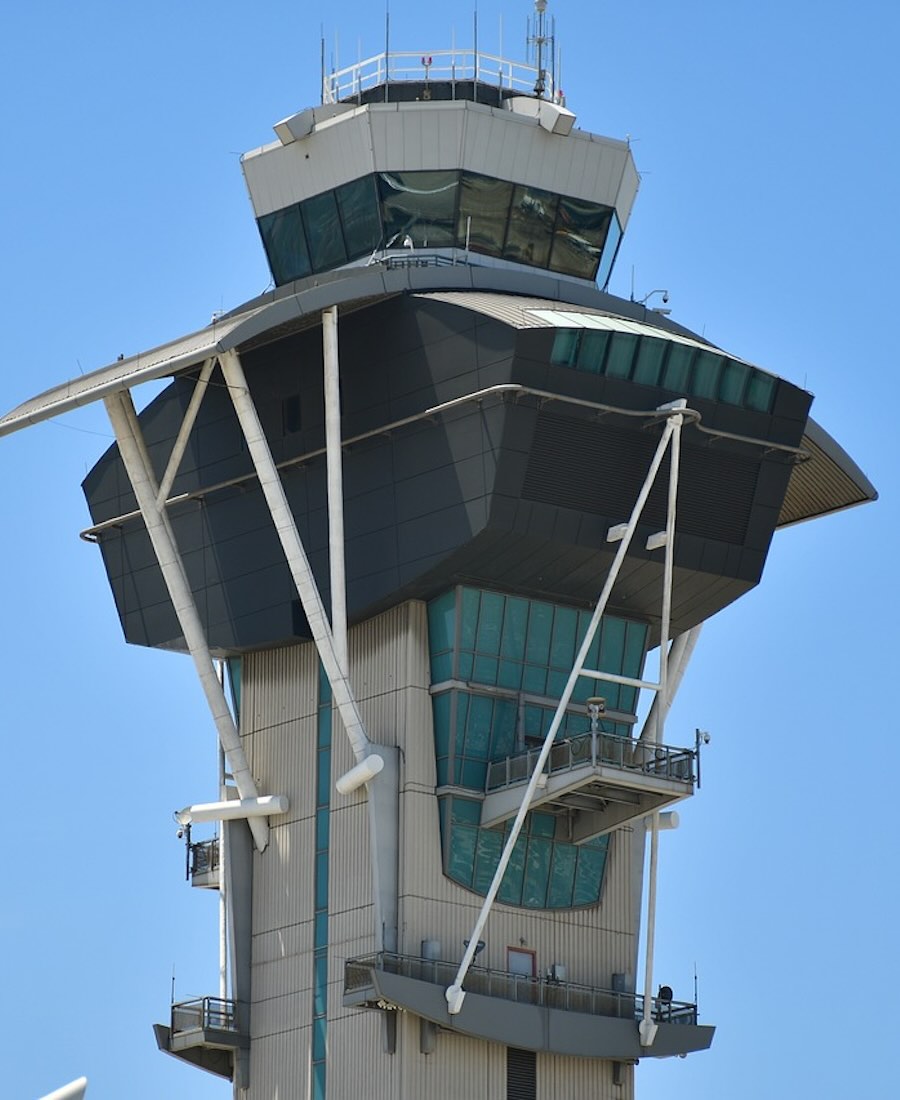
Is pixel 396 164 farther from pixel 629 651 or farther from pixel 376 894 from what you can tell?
pixel 376 894

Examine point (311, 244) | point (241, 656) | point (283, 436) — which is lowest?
point (241, 656)

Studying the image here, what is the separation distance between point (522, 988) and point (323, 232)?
20.0 metres

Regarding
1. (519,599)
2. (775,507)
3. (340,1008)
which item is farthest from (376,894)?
(775,507)

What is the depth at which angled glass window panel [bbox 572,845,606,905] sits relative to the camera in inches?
3110

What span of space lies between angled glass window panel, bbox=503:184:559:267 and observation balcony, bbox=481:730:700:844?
43.6 feet

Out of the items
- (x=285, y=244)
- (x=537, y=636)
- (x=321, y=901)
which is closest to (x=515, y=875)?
(x=321, y=901)

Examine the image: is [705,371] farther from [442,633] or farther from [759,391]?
[442,633]

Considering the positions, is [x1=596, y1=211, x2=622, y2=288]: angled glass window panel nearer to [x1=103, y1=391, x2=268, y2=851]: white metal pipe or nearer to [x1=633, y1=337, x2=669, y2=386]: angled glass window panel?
[x1=633, y1=337, x2=669, y2=386]: angled glass window panel

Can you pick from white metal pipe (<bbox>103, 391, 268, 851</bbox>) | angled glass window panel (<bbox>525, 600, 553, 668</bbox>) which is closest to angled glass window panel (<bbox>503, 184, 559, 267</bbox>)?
angled glass window panel (<bbox>525, 600, 553, 668</bbox>)

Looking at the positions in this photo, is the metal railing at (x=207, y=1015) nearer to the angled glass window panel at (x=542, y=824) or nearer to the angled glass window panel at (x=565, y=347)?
the angled glass window panel at (x=542, y=824)

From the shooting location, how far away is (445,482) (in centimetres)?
7625

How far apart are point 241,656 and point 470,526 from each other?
9.49 m

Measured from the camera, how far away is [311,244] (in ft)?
274

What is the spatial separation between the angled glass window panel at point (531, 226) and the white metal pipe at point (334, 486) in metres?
7.33
